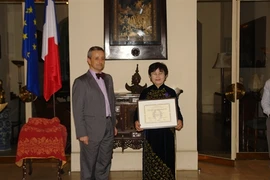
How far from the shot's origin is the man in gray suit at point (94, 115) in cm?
385

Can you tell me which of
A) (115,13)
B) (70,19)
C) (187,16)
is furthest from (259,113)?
(70,19)

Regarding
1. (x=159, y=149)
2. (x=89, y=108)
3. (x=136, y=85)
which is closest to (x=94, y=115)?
(x=89, y=108)

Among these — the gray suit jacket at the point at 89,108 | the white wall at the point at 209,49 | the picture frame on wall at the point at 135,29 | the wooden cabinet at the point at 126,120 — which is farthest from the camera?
the white wall at the point at 209,49

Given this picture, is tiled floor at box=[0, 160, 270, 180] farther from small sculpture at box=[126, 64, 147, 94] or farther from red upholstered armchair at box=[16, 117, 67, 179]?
small sculpture at box=[126, 64, 147, 94]

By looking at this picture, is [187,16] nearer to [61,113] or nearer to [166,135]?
[166,135]

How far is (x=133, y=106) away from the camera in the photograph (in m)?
4.99

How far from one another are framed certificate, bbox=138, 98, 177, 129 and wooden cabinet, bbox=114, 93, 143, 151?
3.59 ft

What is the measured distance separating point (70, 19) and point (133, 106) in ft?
4.95

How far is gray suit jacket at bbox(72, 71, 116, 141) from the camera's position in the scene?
384 cm

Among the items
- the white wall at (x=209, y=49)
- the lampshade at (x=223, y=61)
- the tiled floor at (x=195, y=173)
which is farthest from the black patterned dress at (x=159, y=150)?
the white wall at (x=209, y=49)

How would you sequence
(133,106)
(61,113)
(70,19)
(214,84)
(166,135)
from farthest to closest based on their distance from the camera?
(214,84) → (61,113) → (70,19) → (133,106) → (166,135)

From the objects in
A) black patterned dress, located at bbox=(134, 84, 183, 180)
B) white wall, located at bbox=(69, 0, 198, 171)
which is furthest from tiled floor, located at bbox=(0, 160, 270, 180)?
black patterned dress, located at bbox=(134, 84, 183, 180)

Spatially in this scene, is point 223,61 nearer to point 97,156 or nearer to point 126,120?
point 126,120

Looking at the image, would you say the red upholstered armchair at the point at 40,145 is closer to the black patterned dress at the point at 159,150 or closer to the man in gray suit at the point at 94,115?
the man in gray suit at the point at 94,115
